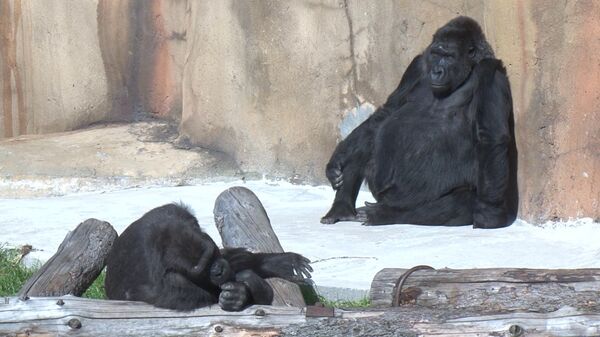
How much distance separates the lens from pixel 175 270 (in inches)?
181

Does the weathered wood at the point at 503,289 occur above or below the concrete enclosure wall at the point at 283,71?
below

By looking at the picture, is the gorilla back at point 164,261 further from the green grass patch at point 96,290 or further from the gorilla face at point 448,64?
the gorilla face at point 448,64

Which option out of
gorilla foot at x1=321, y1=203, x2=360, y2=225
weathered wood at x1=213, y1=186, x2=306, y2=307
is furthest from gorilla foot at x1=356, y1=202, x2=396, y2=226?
weathered wood at x1=213, y1=186, x2=306, y2=307

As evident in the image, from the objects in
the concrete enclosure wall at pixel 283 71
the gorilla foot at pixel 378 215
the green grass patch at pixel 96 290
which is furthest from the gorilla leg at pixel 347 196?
the green grass patch at pixel 96 290

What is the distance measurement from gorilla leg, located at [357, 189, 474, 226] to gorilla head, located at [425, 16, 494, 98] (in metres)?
0.65

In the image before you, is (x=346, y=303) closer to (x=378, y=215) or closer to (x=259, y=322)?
(x=259, y=322)

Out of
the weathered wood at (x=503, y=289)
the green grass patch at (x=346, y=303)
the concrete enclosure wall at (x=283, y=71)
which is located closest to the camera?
the weathered wood at (x=503, y=289)

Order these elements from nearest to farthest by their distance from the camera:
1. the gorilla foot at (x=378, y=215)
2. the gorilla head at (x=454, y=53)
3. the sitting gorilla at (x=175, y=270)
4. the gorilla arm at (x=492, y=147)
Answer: the sitting gorilla at (x=175, y=270) → the gorilla arm at (x=492, y=147) → the gorilla head at (x=454, y=53) → the gorilla foot at (x=378, y=215)

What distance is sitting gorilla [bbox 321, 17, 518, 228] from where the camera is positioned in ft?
21.9

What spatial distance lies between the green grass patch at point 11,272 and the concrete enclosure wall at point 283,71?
246 cm

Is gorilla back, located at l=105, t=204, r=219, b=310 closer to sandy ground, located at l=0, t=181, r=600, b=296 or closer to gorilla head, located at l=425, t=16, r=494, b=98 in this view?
sandy ground, located at l=0, t=181, r=600, b=296

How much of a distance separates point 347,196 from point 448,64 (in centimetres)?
102

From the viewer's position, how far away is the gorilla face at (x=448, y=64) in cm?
682

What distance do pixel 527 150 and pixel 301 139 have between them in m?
1.86
